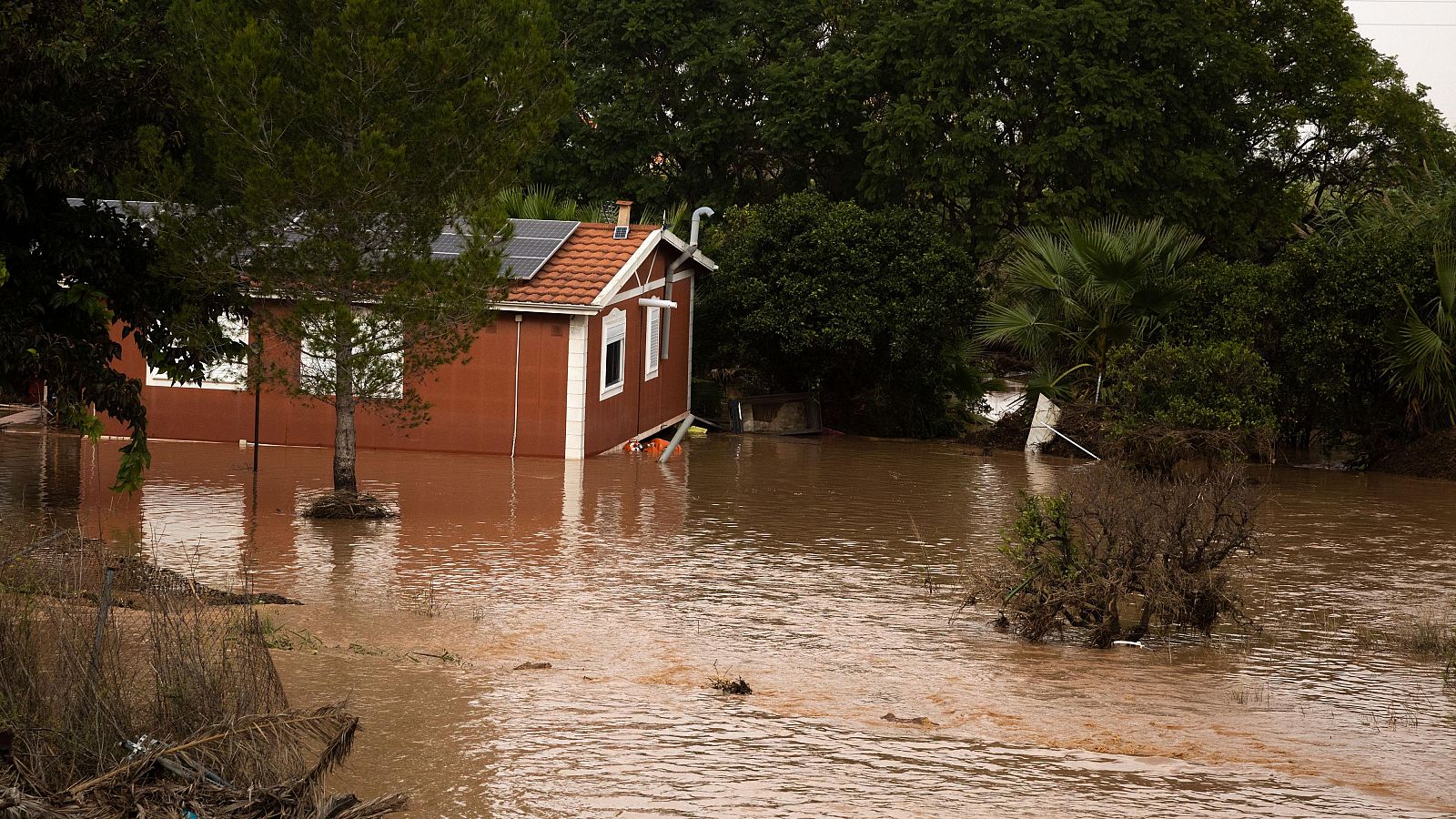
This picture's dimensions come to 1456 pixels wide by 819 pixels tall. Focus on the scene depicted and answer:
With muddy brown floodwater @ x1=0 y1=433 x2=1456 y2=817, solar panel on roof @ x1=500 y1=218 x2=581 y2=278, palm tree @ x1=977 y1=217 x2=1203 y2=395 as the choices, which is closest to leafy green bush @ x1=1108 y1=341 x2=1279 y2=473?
palm tree @ x1=977 y1=217 x2=1203 y2=395

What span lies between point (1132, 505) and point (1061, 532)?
2.11 feet

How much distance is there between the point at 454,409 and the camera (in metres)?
22.8

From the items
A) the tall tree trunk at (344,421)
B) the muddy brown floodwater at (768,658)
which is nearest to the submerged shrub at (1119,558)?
the muddy brown floodwater at (768,658)

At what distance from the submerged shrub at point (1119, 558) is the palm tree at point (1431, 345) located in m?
12.9

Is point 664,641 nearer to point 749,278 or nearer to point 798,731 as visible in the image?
point 798,731

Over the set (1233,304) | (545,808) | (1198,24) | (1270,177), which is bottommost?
(545,808)

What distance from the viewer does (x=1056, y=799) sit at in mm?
8062

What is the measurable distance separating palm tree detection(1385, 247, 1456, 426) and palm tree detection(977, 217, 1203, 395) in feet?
11.6

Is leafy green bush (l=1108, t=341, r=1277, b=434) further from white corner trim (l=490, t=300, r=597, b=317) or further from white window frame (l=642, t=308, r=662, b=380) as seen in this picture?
white corner trim (l=490, t=300, r=597, b=317)

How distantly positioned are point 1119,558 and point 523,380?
12.2 metres

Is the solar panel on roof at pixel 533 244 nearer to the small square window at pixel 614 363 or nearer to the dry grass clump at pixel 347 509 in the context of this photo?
the small square window at pixel 614 363

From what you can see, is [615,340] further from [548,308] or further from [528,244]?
[548,308]

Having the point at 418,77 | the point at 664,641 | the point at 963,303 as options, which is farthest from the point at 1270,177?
the point at 664,641

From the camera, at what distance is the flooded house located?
22219 millimetres
